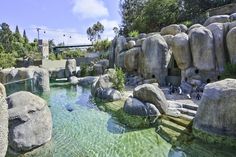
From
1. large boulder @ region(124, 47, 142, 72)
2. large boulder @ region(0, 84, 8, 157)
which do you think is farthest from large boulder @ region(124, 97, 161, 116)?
large boulder @ region(124, 47, 142, 72)

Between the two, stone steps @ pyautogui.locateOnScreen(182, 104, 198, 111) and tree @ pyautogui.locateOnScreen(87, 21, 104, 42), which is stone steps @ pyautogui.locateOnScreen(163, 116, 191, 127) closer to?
stone steps @ pyautogui.locateOnScreen(182, 104, 198, 111)

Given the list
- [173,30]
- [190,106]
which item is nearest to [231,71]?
[190,106]

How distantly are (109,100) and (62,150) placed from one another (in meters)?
6.41

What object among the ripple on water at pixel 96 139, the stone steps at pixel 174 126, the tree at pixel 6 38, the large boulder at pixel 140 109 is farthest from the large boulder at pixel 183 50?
the tree at pixel 6 38

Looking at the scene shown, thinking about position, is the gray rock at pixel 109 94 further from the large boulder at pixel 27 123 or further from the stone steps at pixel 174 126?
the large boulder at pixel 27 123

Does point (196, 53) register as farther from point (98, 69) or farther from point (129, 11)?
point (129, 11)

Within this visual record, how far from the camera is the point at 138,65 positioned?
63.5 ft

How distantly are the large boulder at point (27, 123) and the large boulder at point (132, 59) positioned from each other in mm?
12008

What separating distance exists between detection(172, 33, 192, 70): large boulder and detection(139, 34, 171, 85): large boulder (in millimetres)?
1513

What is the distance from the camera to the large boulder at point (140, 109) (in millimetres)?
10086

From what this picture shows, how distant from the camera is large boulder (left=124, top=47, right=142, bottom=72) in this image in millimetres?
19178

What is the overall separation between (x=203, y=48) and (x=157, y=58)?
135 inches

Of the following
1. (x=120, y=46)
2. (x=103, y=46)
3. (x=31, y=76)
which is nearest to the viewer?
(x=31, y=76)

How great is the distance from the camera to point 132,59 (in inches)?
765
